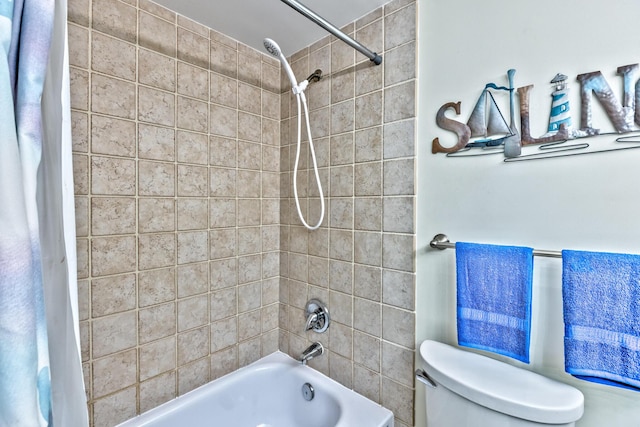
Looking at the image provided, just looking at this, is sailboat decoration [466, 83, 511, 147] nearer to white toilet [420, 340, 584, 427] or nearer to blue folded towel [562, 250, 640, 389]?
blue folded towel [562, 250, 640, 389]

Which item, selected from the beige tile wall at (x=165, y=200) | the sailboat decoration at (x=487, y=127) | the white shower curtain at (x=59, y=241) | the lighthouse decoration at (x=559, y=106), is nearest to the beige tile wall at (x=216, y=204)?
A: the beige tile wall at (x=165, y=200)

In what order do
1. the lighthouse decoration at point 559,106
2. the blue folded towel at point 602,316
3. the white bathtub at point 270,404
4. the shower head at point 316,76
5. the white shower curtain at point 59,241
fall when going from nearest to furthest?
the white shower curtain at point 59,241 → the blue folded towel at point 602,316 → the lighthouse decoration at point 559,106 → the white bathtub at point 270,404 → the shower head at point 316,76

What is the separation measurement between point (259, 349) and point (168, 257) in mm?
741

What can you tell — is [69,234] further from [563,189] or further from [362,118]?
[563,189]

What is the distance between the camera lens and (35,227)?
434 millimetres

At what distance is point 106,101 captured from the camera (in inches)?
43.0

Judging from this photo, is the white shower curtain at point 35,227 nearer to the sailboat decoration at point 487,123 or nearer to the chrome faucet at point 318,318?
the chrome faucet at point 318,318

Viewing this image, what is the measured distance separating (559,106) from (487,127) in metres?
0.19

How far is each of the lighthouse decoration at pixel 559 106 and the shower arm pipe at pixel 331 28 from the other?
0.64m

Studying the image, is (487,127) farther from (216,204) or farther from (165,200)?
(165,200)

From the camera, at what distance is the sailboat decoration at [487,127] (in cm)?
93

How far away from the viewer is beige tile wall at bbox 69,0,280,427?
1069 millimetres

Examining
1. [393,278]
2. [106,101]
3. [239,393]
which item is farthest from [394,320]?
[106,101]

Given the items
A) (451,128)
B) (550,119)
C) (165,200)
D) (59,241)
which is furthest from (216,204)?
(550,119)
